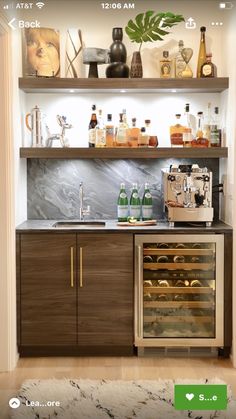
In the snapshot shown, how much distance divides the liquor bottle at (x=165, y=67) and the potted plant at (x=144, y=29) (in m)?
0.11

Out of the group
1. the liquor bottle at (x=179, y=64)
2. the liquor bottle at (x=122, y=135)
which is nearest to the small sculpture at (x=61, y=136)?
the liquor bottle at (x=122, y=135)

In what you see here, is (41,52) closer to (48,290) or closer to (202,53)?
(202,53)

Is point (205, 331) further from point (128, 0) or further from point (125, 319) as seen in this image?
point (128, 0)

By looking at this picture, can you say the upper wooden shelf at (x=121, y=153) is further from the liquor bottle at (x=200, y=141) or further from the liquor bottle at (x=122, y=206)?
the liquor bottle at (x=122, y=206)

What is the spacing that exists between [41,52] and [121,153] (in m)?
0.70

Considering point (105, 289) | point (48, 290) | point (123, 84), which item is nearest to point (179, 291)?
point (105, 289)

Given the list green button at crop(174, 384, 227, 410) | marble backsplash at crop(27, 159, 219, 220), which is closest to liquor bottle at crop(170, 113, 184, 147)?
marble backsplash at crop(27, 159, 219, 220)

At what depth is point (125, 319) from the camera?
350 centimetres

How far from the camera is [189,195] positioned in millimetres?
3588

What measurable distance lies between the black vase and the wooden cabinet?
2.85 ft

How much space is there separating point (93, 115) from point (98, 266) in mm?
879

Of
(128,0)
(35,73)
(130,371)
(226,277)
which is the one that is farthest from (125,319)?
(128,0)

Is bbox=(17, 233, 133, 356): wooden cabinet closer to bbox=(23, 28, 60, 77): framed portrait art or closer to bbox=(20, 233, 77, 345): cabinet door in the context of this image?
bbox=(20, 233, 77, 345): cabinet door

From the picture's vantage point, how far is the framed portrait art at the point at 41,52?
11.9 feet
